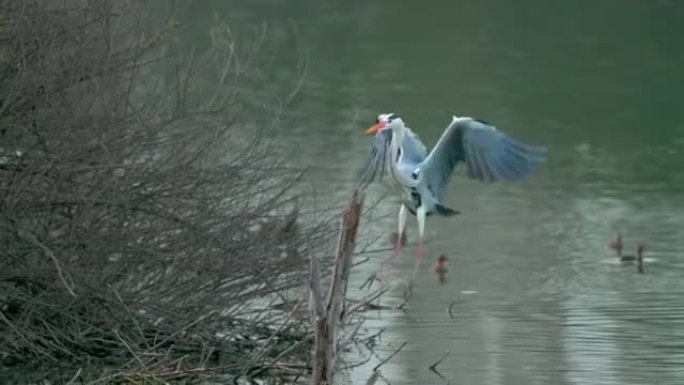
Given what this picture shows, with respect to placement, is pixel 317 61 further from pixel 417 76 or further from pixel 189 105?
pixel 189 105

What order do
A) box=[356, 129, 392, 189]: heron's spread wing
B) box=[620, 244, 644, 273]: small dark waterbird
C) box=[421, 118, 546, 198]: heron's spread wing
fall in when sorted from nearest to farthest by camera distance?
1. box=[421, 118, 546, 198]: heron's spread wing
2. box=[356, 129, 392, 189]: heron's spread wing
3. box=[620, 244, 644, 273]: small dark waterbird

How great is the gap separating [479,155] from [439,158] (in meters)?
0.31

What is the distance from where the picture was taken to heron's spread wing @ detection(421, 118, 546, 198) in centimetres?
1230

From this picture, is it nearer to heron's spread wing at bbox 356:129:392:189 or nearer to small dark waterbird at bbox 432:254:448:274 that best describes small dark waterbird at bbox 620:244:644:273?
small dark waterbird at bbox 432:254:448:274

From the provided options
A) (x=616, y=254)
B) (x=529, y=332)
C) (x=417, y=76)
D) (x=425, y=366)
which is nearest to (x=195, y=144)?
(x=425, y=366)

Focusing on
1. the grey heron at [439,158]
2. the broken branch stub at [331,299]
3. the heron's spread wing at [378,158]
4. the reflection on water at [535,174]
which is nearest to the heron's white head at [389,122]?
the grey heron at [439,158]

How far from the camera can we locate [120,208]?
35.0 feet

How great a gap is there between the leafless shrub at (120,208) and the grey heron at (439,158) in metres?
1.12

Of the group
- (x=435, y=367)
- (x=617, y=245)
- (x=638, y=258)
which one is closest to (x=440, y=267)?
(x=638, y=258)

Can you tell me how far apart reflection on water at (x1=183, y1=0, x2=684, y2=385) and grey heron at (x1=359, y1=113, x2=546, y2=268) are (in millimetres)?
877

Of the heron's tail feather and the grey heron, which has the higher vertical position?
the grey heron

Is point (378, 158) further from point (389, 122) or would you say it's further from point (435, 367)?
point (435, 367)

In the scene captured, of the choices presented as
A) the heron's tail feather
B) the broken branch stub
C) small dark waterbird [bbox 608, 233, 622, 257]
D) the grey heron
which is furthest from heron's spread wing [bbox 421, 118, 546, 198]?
the broken branch stub

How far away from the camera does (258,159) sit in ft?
37.5
